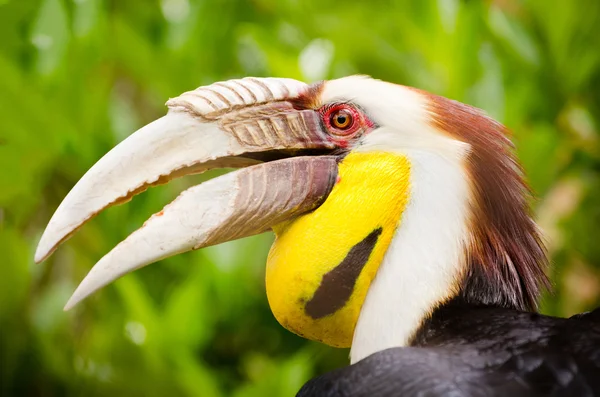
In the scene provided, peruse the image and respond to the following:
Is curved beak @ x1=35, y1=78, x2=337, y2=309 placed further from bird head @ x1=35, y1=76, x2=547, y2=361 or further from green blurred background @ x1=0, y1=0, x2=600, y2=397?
green blurred background @ x1=0, y1=0, x2=600, y2=397

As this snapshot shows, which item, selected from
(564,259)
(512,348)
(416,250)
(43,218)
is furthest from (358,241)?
(43,218)

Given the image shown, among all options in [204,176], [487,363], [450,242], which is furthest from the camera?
[204,176]

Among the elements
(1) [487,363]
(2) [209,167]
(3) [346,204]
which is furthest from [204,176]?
(1) [487,363]

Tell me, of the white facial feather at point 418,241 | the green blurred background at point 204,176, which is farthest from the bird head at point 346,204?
the green blurred background at point 204,176

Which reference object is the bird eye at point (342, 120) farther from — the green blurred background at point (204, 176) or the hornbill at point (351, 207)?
the green blurred background at point (204, 176)

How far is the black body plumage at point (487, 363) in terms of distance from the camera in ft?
2.95

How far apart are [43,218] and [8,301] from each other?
20.6 inches

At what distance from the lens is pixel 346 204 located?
3.73ft

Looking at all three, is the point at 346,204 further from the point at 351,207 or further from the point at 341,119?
the point at 341,119

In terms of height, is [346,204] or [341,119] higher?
[341,119]

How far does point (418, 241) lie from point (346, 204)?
0.37ft

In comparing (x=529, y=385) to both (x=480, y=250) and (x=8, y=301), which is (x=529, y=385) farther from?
(x=8, y=301)

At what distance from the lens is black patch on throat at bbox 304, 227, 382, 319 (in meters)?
1.13

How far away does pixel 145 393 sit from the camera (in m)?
1.99
